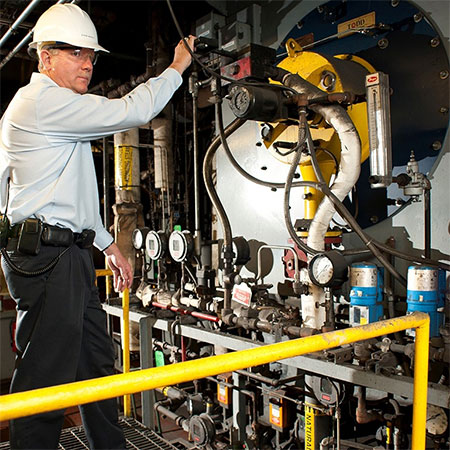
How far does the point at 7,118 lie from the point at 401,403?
1.90 meters

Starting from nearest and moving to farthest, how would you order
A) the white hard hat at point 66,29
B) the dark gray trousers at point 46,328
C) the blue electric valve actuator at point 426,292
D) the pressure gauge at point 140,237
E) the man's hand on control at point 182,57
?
the dark gray trousers at point 46,328 → the white hard hat at point 66,29 → the man's hand on control at point 182,57 → the blue electric valve actuator at point 426,292 → the pressure gauge at point 140,237

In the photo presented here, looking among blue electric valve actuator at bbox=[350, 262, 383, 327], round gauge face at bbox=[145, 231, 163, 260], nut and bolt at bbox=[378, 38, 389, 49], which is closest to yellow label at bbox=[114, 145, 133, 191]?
round gauge face at bbox=[145, 231, 163, 260]

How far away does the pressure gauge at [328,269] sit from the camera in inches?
72.3

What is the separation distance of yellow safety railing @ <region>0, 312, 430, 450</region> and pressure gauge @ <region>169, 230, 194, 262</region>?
1610 mm

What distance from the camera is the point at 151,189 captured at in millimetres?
4965

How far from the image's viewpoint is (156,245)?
115 inches

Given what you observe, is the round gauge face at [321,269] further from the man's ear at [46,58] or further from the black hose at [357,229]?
the man's ear at [46,58]

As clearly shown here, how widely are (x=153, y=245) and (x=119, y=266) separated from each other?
1.08 m

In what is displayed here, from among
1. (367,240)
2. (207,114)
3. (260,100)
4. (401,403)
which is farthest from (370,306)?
(207,114)

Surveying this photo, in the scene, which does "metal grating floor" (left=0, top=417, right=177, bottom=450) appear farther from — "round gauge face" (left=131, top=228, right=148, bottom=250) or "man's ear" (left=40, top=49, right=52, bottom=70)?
"man's ear" (left=40, top=49, right=52, bottom=70)

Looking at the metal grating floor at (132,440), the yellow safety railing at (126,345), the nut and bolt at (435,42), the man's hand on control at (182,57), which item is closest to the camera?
the man's hand on control at (182,57)

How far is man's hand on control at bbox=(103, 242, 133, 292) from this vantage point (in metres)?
1.88

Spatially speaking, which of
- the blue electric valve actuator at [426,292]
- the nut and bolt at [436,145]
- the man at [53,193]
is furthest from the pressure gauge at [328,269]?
the man at [53,193]

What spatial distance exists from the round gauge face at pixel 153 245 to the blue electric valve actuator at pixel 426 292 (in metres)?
1.58
